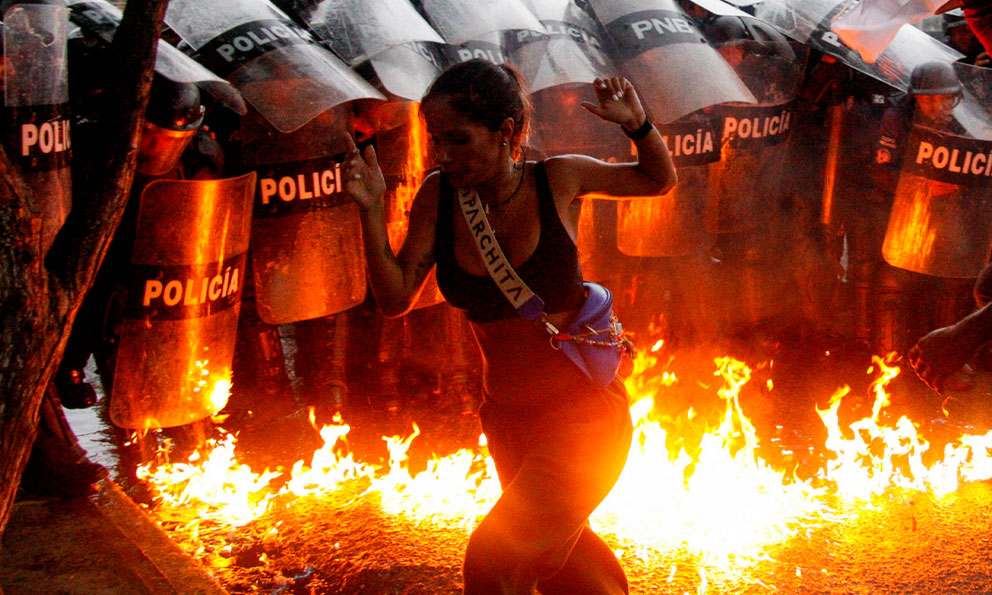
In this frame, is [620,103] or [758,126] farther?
[758,126]

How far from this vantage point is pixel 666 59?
5418mm

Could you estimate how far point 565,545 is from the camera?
8.55 feet

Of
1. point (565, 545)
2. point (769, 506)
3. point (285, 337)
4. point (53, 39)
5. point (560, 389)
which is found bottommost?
point (285, 337)

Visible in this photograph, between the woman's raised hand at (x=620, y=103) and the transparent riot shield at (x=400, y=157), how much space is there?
7.65 feet

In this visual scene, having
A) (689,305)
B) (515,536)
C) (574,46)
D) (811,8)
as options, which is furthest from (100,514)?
(811,8)

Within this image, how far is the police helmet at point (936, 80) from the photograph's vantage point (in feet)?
17.5

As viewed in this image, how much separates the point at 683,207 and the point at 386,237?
3472mm

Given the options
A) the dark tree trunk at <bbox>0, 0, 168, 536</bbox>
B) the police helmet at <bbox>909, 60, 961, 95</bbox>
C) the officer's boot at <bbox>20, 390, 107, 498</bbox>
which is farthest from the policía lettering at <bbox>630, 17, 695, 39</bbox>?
the officer's boot at <bbox>20, 390, 107, 498</bbox>

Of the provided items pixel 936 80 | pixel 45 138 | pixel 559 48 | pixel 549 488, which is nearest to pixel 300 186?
pixel 45 138

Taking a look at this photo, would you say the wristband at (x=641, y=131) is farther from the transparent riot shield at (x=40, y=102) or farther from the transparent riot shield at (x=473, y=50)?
the transparent riot shield at (x=473, y=50)

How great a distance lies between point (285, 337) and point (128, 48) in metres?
4.71

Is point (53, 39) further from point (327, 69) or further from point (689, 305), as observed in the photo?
point (689, 305)

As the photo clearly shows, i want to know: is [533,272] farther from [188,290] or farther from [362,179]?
[188,290]

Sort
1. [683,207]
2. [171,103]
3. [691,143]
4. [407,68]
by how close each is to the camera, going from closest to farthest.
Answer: [171,103], [407,68], [691,143], [683,207]
